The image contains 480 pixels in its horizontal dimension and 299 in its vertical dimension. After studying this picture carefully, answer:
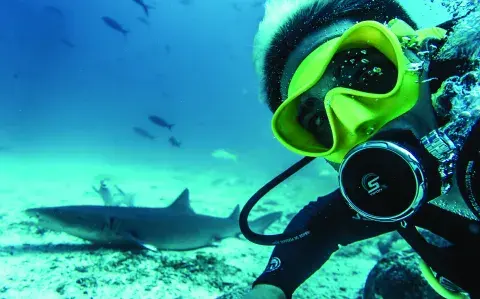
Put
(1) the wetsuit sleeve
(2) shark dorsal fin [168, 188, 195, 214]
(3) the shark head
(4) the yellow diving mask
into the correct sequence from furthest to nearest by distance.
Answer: (2) shark dorsal fin [168, 188, 195, 214] → (3) the shark head → (1) the wetsuit sleeve → (4) the yellow diving mask

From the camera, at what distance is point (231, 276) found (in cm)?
418

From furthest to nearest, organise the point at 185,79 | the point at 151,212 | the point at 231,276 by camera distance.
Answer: the point at 185,79 → the point at 151,212 → the point at 231,276

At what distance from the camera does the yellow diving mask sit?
51.8 inches

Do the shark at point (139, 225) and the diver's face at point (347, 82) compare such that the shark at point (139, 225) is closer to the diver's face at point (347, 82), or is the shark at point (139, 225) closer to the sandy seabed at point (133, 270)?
the sandy seabed at point (133, 270)

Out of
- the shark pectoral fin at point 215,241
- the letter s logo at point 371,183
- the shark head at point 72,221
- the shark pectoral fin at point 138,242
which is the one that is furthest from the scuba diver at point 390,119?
the shark pectoral fin at point 215,241

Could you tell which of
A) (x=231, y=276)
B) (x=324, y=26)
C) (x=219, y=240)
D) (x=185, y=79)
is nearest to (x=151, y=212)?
(x=219, y=240)

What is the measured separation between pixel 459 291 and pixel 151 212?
4.42m

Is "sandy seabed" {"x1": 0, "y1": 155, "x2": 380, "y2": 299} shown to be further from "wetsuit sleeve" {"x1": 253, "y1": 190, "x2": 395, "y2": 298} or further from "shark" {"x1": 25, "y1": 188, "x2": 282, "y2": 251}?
"wetsuit sleeve" {"x1": 253, "y1": 190, "x2": 395, "y2": 298}

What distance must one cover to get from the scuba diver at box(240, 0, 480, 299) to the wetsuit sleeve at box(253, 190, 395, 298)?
0.03 metres

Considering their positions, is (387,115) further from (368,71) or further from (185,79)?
(185,79)

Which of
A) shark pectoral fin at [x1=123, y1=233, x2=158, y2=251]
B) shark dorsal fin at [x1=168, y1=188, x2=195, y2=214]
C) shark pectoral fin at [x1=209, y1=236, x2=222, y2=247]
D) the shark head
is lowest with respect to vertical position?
shark pectoral fin at [x1=209, y1=236, x2=222, y2=247]

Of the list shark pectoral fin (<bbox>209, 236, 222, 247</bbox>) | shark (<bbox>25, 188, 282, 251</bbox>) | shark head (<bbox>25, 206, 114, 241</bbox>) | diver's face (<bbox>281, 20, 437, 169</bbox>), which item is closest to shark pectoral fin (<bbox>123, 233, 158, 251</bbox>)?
shark (<bbox>25, 188, 282, 251</bbox>)

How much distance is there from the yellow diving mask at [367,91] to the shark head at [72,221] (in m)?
3.81

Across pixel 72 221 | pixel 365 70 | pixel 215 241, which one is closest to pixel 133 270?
pixel 72 221
